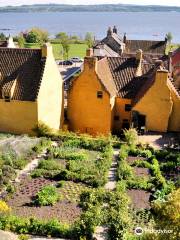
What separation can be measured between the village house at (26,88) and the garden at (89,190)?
6.19ft

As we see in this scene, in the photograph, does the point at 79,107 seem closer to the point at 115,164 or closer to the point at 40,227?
the point at 115,164

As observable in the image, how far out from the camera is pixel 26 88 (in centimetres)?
4072

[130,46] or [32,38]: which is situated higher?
[130,46]

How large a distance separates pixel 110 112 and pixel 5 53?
12101mm

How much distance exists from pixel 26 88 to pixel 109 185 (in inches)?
554

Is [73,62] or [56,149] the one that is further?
[73,62]

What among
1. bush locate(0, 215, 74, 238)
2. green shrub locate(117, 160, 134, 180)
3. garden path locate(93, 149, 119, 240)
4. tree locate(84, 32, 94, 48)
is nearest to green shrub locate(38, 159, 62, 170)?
garden path locate(93, 149, 119, 240)

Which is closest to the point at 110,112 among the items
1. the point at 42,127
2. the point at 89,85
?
the point at 89,85

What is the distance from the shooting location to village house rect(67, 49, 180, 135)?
42.1 metres

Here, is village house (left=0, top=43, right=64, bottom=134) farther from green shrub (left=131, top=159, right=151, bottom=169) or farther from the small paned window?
green shrub (left=131, top=159, right=151, bottom=169)

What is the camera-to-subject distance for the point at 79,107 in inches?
1757

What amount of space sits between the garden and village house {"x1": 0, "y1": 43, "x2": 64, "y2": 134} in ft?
6.19

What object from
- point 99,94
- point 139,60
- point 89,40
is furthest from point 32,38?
point 99,94

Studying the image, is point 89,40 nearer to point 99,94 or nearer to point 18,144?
point 99,94
